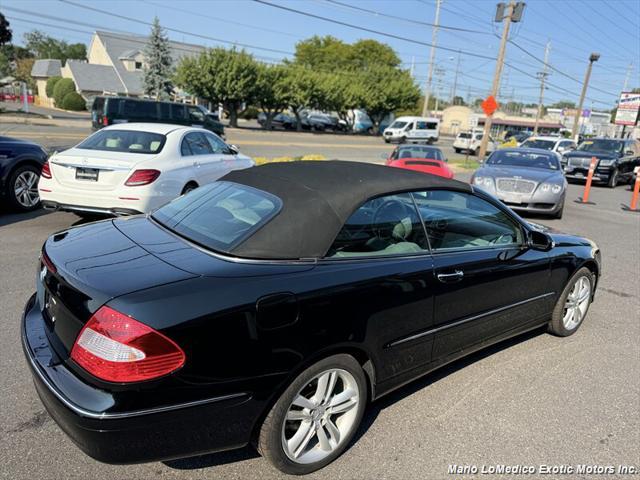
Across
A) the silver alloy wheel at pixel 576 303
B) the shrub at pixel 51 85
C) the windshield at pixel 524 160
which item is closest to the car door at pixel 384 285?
the silver alloy wheel at pixel 576 303

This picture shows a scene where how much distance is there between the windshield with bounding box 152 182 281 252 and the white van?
135 ft

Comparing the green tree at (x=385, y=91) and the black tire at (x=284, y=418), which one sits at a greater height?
the green tree at (x=385, y=91)

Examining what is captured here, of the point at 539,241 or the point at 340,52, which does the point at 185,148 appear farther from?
the point at 340,52

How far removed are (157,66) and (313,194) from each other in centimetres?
4846

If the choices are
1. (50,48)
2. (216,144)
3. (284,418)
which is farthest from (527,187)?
(50,48)

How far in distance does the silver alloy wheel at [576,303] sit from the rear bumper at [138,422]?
10.9 ft

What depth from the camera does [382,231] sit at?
3039 mm

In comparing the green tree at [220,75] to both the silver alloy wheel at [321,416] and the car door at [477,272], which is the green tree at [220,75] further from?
the silver alloy wheel at [321,416]

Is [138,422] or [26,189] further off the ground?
[138,422]

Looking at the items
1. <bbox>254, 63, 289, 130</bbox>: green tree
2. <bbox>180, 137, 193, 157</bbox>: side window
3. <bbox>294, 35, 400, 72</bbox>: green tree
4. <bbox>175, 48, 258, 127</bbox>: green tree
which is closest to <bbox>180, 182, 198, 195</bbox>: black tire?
<bbox>180, 137, 193, 157</bbox>: side window

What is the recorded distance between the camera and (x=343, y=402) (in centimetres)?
264

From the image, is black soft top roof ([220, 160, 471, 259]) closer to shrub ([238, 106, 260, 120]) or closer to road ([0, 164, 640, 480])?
road ([0, 164, 640, 480])

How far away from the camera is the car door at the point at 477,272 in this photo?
3.13m

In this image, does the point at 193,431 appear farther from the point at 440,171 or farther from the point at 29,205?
the point at 440,171
